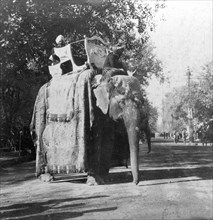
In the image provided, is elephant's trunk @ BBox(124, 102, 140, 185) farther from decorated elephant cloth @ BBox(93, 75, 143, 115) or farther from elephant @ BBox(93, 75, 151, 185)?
decorated elephant cloth @ BBox(93, 75, 143, 115)

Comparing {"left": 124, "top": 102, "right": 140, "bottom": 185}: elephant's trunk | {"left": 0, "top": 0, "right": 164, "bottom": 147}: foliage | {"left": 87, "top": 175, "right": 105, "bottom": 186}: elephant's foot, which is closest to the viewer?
{"left": 124, "top": 102, "right": 140, "bottom": 185}: elephant's trunk

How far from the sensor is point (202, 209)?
23.3ft

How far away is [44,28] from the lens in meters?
17.0

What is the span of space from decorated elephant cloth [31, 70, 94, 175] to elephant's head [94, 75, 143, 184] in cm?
62

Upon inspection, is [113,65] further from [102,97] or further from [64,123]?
[64,123]

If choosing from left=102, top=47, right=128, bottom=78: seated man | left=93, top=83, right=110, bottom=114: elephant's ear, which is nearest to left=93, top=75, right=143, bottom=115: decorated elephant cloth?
left=93, top=83, right=110, bottom=114: elephant's ear

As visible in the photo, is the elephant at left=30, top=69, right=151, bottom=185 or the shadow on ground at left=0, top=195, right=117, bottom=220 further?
the elephant at left=30, top=69, right=151, bottom=185

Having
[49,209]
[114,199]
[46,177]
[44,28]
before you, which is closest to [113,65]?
[114,199]

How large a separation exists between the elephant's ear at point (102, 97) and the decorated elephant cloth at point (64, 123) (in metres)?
0.28

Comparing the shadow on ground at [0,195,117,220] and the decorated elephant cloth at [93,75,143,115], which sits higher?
the decorated elephant cloth at [93,75,143,115]

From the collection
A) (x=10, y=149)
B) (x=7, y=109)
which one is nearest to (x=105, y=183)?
(x=7, y=109)

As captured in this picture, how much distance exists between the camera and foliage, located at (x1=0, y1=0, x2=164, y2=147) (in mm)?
15625

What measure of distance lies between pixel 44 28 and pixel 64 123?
7389 millimetres

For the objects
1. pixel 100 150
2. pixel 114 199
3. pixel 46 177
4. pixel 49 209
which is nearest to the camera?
pixel 49 209
